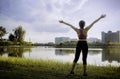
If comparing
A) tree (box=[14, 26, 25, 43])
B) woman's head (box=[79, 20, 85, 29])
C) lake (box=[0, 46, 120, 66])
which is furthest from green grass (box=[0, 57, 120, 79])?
tree (box=[14, 26, 25, 43])

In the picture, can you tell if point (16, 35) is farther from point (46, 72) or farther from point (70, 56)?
point (46, 72)

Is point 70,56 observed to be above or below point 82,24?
below

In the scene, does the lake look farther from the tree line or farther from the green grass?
the tree line

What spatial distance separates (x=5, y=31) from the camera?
99000 millimetres

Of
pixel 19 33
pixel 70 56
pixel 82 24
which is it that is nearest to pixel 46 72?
pixel 82 24

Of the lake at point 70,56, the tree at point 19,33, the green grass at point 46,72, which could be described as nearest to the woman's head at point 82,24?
the green grass at point 46,72

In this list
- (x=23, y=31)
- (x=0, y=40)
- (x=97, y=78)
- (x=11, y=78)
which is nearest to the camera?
(x=11, y=78)

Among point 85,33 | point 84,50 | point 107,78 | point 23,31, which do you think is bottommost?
point 107,78

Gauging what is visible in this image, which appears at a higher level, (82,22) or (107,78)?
(82,22)

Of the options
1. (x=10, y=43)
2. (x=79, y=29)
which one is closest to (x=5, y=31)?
(x=10, y=43)

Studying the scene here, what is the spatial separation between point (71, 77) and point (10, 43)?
96973mm

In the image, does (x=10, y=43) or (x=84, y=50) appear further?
(x=10, y=43)

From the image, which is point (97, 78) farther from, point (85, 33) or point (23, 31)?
point (23, 31)

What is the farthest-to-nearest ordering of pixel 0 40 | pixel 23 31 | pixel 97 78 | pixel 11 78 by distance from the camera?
pixel 0 40 < pixel 23 31 < pixel 97 78 < pixel 11 78
